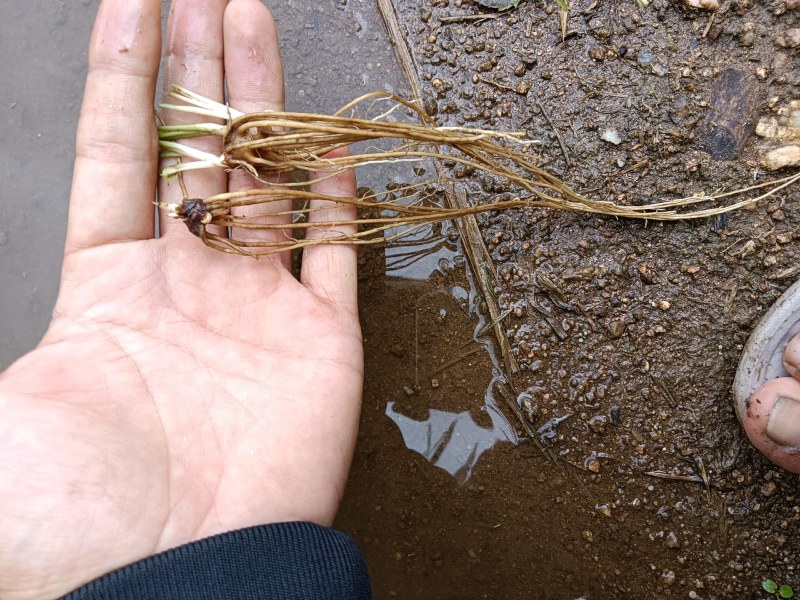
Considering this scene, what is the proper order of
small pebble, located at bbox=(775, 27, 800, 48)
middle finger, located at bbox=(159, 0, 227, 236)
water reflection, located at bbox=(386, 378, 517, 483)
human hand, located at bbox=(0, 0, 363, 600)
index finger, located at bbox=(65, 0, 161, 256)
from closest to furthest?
human hand, located at bbox=(0, 0, 363, 600) < index finger, located at bbox=(65, 0, 161, 256) < middle finger, located at bbox=(159, 0, 227, 236) < small pebble, located at bbox=(775, 27, 800, 48) < water reflection, located at bbox=(386, 378, 517, 483)

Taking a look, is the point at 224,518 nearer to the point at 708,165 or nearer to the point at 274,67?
the point at 274,67

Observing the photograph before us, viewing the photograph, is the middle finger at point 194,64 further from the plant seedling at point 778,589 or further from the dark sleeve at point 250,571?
the plant seedling at point 778,589

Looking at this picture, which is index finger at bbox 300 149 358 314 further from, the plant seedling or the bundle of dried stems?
the plant seedling

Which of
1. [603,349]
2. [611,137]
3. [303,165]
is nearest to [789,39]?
[611,137]

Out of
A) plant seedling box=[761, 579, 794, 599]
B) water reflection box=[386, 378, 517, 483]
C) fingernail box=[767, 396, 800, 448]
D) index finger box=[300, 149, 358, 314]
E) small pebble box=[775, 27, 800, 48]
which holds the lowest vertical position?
plant seedling box=[761, 579, 794, 599]

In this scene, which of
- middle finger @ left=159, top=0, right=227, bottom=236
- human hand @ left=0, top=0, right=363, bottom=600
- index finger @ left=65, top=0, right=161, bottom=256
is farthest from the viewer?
middle finger @ left=159, top=0, right=227, bottom=236

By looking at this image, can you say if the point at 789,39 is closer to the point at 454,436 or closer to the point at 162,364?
the point at 454,436

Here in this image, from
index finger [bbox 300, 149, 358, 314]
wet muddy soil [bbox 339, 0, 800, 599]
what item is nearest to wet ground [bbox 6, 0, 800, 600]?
wet muddy soil [bbox 339, 0, 800, 599]

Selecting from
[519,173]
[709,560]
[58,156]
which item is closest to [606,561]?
[709,560]
